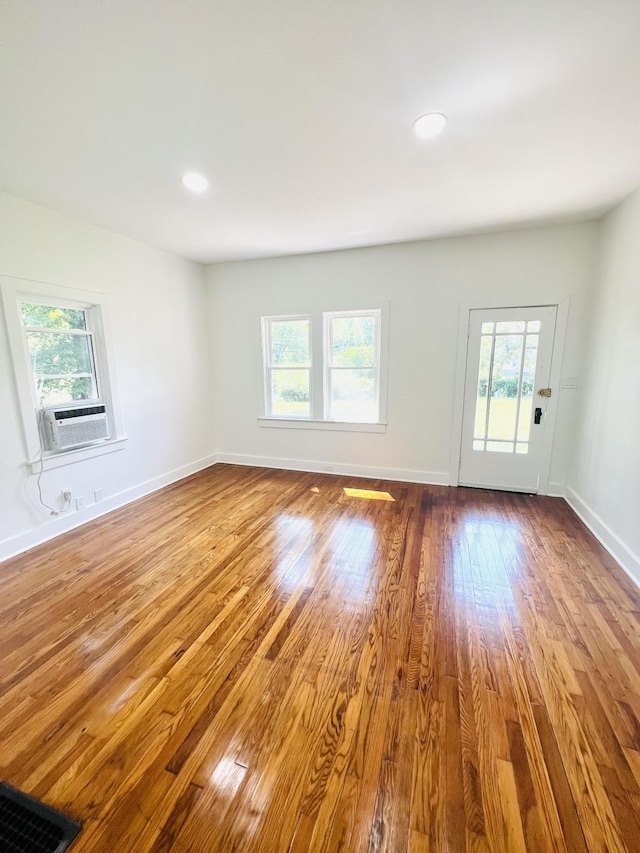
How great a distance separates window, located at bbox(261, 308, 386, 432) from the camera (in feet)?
14.1

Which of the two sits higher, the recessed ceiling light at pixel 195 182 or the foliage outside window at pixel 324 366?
the recessed ceiling light at pixel 195 182

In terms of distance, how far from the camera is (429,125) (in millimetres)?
1867

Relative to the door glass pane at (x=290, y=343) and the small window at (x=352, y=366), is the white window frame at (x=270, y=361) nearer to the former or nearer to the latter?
the door glass pane at (x=290, y=343)

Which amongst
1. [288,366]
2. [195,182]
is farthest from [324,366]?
[195,182]

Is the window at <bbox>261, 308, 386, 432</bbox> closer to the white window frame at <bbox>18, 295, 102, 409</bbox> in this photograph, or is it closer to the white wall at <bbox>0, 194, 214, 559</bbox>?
the white wall at <bbox>0, 194, 214, 559</bbox>

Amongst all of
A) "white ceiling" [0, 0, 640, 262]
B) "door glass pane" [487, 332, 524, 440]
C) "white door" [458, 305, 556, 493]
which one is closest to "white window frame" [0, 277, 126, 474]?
"white ceiling" [0, 0, 640, 262]

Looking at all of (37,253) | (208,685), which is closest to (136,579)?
(208,685)

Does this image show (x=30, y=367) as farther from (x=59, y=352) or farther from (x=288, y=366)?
(x=288, y=366)

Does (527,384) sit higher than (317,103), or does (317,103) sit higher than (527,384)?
(317,103)

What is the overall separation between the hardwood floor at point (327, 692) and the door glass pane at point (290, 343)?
250cm

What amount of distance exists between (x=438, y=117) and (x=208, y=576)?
10.1 feet

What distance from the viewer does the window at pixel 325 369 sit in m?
4.29

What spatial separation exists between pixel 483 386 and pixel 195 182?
3.30 metres

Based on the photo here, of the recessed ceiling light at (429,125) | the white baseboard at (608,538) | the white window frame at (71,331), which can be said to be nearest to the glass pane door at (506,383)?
the white baseboard at (608,538)
